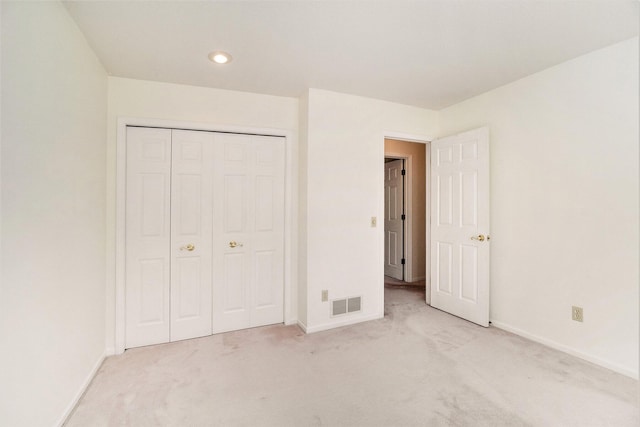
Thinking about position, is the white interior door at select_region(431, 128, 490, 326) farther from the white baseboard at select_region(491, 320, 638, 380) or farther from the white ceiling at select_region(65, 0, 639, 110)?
the white ceiling at select_region(65, 0, 639, 110)

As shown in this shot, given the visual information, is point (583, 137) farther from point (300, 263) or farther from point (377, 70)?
point (300, 263)

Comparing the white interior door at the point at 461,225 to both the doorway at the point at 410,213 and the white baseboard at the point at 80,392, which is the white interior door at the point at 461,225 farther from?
the white baseboard at the point at 80,392

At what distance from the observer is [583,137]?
1963 mm

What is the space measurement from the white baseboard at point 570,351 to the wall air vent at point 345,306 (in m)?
1.30

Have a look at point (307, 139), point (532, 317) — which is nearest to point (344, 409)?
point (532, 317)

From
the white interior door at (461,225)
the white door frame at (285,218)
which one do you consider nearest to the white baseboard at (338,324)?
the white door frame at (285,218)

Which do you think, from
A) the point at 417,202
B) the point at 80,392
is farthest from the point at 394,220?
the point at 80,392

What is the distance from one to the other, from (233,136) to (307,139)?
2.27 ft

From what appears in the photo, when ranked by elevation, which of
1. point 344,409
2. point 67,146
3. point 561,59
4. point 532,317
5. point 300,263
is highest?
point 561,59

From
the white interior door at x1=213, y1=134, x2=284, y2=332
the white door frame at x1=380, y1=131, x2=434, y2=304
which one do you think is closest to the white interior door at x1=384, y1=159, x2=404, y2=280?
the white door frame at x1=380, y1=131, x2=434, y2=304

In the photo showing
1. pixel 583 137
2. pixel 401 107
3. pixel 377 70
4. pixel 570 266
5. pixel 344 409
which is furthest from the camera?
pixel 401 107

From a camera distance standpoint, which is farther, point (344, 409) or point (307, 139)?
point (307, 139)

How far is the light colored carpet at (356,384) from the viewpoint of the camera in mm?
1580

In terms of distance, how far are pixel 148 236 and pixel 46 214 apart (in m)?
1.07
